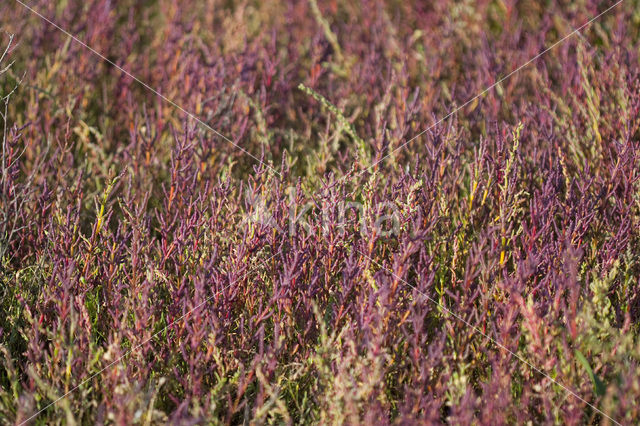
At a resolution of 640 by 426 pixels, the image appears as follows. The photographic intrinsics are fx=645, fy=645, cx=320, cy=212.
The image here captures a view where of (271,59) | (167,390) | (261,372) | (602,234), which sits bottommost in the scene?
(167,390)

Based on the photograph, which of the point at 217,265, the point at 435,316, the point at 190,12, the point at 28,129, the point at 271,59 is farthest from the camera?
the point at 190,12

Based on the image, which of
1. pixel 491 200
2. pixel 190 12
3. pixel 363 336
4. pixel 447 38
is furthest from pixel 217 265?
pixel 190 12

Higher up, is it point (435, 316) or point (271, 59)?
point (271, 59)

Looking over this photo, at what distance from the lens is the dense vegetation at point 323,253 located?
6.48 feet

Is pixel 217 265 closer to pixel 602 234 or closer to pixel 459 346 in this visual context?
pixel 459 346

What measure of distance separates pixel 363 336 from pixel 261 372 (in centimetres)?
34

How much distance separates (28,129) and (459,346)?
2455mm

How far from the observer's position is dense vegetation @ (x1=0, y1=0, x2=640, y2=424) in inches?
77.8

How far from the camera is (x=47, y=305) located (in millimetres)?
2303

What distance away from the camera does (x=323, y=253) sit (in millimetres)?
2354

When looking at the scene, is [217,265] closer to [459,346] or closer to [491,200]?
[459,346]

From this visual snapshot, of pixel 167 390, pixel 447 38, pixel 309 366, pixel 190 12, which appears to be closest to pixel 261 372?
pixel 309 366

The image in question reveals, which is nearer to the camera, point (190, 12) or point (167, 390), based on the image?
point (167, 390)

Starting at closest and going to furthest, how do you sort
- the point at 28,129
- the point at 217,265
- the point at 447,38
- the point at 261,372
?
the point at 261,372 < the point at 217,265 < the point at 28,129 < the point at 447,38
